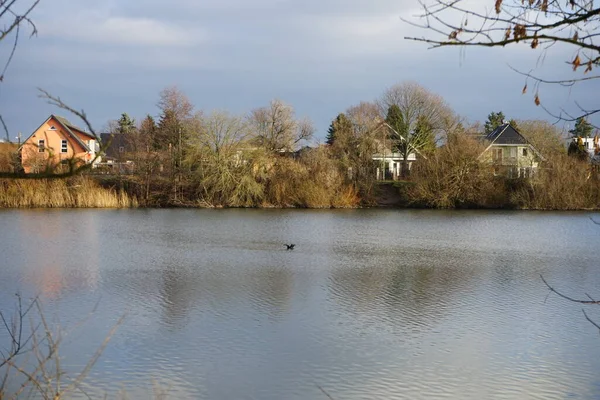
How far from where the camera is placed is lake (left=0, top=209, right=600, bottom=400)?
7.48m

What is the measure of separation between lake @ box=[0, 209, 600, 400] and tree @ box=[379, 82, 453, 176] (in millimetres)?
27924

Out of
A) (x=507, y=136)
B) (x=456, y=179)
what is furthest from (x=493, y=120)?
(x=456, y=179)

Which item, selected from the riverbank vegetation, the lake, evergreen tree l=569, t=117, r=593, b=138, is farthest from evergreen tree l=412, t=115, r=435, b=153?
evergreen tree l=569, t=117, r=593, b=138

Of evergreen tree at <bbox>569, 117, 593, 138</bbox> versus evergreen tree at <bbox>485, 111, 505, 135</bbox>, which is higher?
evergreen tree at <bbox>485, 111, 505, 135</bbox>

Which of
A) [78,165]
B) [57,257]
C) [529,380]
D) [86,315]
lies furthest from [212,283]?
[78,165]

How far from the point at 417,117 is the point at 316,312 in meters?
40.6

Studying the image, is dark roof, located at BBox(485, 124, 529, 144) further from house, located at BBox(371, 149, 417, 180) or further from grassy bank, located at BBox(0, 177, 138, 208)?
grassy bank, located at BBox(0, 177, 138, 208)

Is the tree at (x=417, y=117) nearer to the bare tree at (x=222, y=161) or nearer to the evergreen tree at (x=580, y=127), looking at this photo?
the bare tree at (x=222, y=161)

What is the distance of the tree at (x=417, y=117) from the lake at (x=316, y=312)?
2792cm

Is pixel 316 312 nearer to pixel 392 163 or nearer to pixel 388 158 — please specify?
pixel 388 158

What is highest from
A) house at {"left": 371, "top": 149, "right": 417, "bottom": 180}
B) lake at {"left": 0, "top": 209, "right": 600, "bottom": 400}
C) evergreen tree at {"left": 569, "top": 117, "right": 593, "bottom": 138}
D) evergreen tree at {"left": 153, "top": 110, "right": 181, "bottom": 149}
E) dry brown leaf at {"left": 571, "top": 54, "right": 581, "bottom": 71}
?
evergreen tree at {"left": 153, "top": 110, "right": 181, "bottom": 149}

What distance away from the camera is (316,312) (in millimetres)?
10750

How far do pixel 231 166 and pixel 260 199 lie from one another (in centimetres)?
248

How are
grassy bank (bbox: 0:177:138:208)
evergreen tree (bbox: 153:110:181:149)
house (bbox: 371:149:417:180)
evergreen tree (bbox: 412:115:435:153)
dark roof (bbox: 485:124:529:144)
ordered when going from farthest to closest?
1. dark roof (bbox: 485:124:529:144)
2. evergreen tree (bbox: 412:115:435:153)
3. house (bbox: 371:149:417:180)
4. evergreen tree (bbox: 153:110:181:149)
5. grassy bank (bbox: 0:177:138:208)
